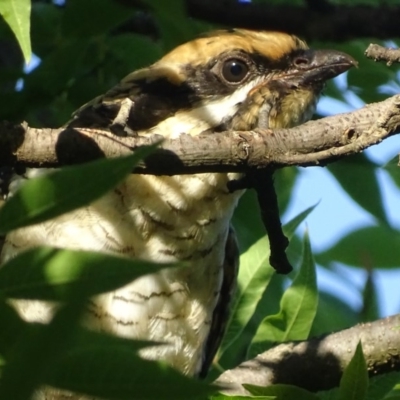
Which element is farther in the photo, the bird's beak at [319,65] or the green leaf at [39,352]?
the bird's beak at [319,65]

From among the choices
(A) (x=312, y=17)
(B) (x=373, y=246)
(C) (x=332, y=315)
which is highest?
(A) (x=312, y=17)

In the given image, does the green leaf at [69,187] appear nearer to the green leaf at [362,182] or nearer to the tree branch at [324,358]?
the tree branch at [324,358]

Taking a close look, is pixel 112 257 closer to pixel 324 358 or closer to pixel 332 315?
pixel 324 358

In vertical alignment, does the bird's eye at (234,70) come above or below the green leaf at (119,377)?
below

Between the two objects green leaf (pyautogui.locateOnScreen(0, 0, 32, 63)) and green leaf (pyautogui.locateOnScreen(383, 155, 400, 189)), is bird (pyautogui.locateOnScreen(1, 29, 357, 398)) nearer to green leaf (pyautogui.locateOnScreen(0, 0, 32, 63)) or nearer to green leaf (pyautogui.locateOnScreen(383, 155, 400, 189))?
green leaf (pyautogui.locateOnScreen(383, 155, 400, 189))

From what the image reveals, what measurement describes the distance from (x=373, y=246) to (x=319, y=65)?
73cm

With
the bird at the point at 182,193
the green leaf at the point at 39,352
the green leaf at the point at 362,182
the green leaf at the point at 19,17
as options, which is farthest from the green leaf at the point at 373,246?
the green leaf at the point at 39,352

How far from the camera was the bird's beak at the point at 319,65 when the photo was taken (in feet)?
10.3

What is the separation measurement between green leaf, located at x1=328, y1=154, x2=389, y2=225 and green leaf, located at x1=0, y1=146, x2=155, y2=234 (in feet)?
5.75

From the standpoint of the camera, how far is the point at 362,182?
3.20 meters

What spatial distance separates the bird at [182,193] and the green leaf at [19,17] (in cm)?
110

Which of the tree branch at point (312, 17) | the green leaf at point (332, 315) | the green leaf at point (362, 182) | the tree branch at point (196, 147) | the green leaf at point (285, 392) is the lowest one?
the green leaf at point (332, 315)

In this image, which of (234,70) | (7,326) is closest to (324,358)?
(234,70)

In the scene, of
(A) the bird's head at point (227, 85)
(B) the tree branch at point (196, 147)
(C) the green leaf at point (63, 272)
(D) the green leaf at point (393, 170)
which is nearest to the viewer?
(C) the green leaf at point (63, 272)
